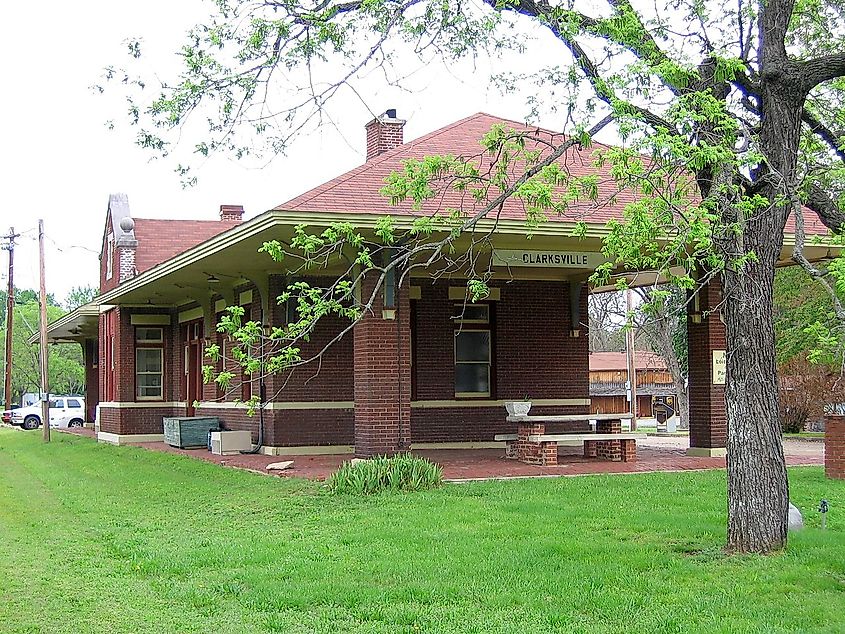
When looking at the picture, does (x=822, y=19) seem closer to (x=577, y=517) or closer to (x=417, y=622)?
(x=577, y=517)

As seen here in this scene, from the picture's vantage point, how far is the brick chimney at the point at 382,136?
22797 mm

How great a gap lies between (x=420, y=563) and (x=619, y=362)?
46.6 meters

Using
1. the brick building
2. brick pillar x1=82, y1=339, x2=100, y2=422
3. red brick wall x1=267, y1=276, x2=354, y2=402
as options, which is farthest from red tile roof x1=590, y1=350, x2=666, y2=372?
red brick wall x1=267, y1=276, x2=354, y2=402

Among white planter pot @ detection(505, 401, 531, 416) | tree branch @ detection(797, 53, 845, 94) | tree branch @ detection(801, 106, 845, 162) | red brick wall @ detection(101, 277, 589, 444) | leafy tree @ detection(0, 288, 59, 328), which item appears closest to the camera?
tree branch @ detection(797, 53, 845, 94)

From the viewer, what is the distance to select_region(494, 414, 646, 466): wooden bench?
17609 mm

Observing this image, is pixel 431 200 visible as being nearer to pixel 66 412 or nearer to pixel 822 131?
pixel 822 131

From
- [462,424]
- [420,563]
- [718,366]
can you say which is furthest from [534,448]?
[420,563]

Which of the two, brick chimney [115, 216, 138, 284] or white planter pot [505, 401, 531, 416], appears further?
brick chimney [115, 216, 138, 284]

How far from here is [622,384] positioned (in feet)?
172

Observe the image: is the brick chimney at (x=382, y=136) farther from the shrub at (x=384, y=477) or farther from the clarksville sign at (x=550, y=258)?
the shrub at (x=384, y=477)

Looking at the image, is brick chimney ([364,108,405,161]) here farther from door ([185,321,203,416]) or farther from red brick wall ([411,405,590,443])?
door ([185,321,203,416])

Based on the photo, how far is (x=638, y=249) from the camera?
26.7 feet

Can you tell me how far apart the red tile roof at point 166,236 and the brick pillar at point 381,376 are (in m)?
14.7

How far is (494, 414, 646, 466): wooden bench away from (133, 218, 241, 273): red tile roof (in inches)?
551
